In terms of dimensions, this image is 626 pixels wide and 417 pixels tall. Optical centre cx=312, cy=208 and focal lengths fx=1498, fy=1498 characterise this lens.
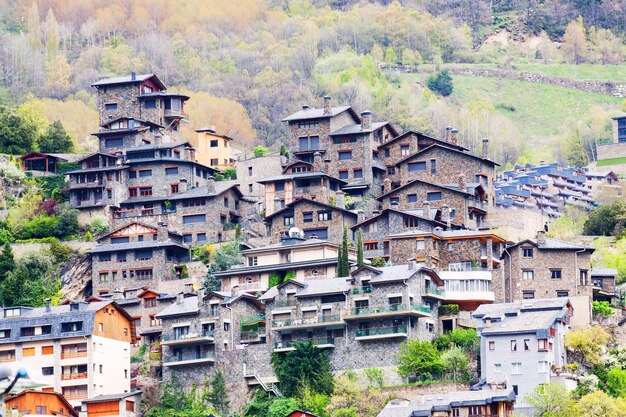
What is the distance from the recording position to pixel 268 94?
187125mm

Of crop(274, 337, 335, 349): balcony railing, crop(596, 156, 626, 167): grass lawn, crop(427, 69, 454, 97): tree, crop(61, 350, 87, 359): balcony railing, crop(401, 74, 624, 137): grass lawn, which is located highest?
crop(427, 69, 454, 97): tree

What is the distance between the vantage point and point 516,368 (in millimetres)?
79188

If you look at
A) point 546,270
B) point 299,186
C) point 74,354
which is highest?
point 299,186

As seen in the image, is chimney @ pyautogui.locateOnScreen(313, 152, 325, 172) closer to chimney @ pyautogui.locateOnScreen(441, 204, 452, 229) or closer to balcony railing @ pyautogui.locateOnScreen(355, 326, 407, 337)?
chimney @ pyautogui.locateOnScreen(441, 204, 452, 229)

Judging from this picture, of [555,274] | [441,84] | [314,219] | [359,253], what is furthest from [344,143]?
[441,84]

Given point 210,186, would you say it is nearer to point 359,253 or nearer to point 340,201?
point 340,201

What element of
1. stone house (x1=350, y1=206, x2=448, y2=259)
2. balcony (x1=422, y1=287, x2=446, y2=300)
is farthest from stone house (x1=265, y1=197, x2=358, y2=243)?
balcony (x1=422, y1=287, x2=446, y2=300)

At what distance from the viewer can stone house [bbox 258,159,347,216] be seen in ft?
342

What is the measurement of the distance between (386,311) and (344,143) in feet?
91.9

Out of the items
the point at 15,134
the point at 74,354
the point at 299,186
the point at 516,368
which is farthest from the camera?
the point at 15,134

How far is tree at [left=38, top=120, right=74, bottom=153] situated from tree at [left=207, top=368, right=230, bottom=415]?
42232 millimetres

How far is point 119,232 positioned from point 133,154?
386 inches

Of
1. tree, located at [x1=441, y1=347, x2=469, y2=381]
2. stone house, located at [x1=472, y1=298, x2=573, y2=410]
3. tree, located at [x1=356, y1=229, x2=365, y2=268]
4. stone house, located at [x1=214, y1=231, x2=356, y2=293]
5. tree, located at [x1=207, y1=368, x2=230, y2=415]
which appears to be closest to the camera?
stone house, located at [x1=472, y1=298, x2=573, y2=410]

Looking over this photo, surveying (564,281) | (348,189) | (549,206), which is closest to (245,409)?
(564,281)
